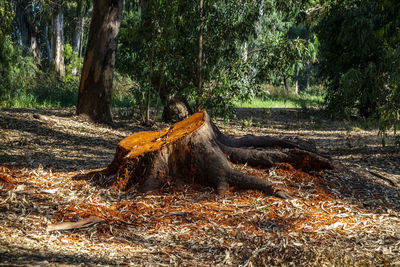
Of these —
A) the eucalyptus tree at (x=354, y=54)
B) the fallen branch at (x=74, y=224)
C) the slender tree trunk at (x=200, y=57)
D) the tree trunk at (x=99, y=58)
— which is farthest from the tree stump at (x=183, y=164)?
the eucalyptus tree at (x=354, y=54)

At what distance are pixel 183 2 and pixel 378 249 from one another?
21.8 ft

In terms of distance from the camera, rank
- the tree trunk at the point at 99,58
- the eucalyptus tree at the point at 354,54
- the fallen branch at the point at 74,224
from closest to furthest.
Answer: the fallen branch at the point at 74,224
the tree trunk at the point at 99,58
the eucalyptus tree at the point at 354,54

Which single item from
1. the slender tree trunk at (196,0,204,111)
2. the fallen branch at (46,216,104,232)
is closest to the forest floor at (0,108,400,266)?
the fallen branch at (46,216,104,232)

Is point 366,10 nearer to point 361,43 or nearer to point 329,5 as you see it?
point 361,43

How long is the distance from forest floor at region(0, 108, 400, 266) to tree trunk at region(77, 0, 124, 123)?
3634 millimetres

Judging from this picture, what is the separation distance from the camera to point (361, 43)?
13.1m

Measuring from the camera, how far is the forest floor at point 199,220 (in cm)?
306

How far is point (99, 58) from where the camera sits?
377 inches

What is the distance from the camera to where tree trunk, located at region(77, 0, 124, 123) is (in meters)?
9.59

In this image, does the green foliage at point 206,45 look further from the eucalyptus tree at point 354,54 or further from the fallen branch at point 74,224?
the fallen branch at point 74,224

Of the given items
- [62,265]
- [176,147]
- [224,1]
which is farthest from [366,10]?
[62,265]

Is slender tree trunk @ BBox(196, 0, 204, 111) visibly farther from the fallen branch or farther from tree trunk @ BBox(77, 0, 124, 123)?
the fallen branch

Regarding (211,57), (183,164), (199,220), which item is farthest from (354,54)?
(199,220)

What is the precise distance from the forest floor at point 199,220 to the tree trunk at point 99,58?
3.63 m
